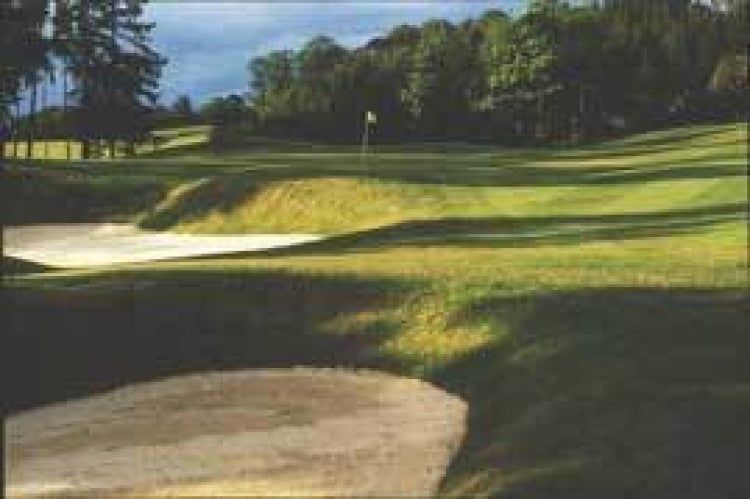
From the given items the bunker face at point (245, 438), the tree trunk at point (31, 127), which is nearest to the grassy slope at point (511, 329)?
the bunker face at point (245, 438)

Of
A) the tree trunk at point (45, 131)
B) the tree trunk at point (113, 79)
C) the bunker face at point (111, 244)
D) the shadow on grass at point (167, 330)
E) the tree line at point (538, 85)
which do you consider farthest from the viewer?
the tree line at point (538, 85)

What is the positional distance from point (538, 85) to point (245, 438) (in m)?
96.3

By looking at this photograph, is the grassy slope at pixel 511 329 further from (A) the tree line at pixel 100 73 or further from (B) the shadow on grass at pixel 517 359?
(A) the tree line at pixel 100 73

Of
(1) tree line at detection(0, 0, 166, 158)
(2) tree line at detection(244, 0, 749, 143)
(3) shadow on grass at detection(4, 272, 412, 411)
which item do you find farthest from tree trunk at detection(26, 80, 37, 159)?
(3) shadow on grass at detection(4, 272, 412, 411)

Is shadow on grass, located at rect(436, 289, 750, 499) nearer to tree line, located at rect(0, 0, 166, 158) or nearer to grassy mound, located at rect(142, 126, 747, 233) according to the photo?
grassy mound, located at rect(142, 126, 747, 233)

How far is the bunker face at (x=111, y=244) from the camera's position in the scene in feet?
143

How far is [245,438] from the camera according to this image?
18.2 meters

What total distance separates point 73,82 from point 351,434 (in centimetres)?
9821

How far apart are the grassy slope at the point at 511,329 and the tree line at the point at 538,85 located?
70.9m

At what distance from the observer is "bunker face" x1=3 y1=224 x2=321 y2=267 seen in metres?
43.6

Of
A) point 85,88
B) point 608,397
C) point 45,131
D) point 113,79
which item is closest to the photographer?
point 608,397

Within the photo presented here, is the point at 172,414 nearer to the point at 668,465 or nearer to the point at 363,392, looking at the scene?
the point at 363,392

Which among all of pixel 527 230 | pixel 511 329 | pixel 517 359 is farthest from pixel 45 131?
pixel 517 359

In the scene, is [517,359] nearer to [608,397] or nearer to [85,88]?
[608,397]
